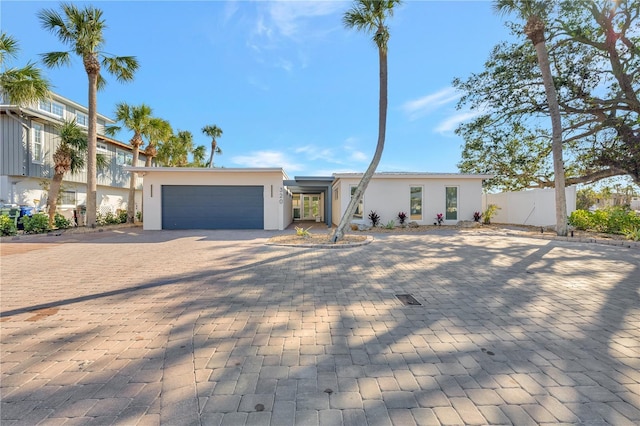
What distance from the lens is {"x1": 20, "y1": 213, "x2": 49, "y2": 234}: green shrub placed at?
1177 centimetres

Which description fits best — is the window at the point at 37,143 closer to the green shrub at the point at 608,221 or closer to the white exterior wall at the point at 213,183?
the white exterior wall at the point at 213,183

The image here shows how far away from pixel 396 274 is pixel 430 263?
1432mm

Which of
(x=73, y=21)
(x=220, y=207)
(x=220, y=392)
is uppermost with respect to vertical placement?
(x=73, y=21)

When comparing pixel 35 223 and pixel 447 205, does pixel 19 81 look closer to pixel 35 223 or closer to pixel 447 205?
pixel 35 223

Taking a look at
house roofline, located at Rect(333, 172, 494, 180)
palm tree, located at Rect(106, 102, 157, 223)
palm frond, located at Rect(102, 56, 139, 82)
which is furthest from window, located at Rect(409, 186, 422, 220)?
palm tree, located at Rect(106, 102, 157, 223)

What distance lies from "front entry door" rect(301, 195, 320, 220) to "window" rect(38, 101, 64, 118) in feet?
55.3

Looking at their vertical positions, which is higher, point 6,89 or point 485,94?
point 485,94

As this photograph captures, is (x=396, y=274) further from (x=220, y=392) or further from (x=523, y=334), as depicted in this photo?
(x=220, y=392)

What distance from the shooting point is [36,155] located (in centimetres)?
1518

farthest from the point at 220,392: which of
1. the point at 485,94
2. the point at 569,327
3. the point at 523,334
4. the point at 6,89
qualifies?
the point at 485,94

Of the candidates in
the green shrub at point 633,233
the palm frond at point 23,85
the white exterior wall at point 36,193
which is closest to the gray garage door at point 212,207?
the palm frond at point 23,85

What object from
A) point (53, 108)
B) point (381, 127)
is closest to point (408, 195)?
point (381, 127)

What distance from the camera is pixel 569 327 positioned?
3.21 m

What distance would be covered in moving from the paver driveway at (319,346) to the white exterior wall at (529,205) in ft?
34.4
